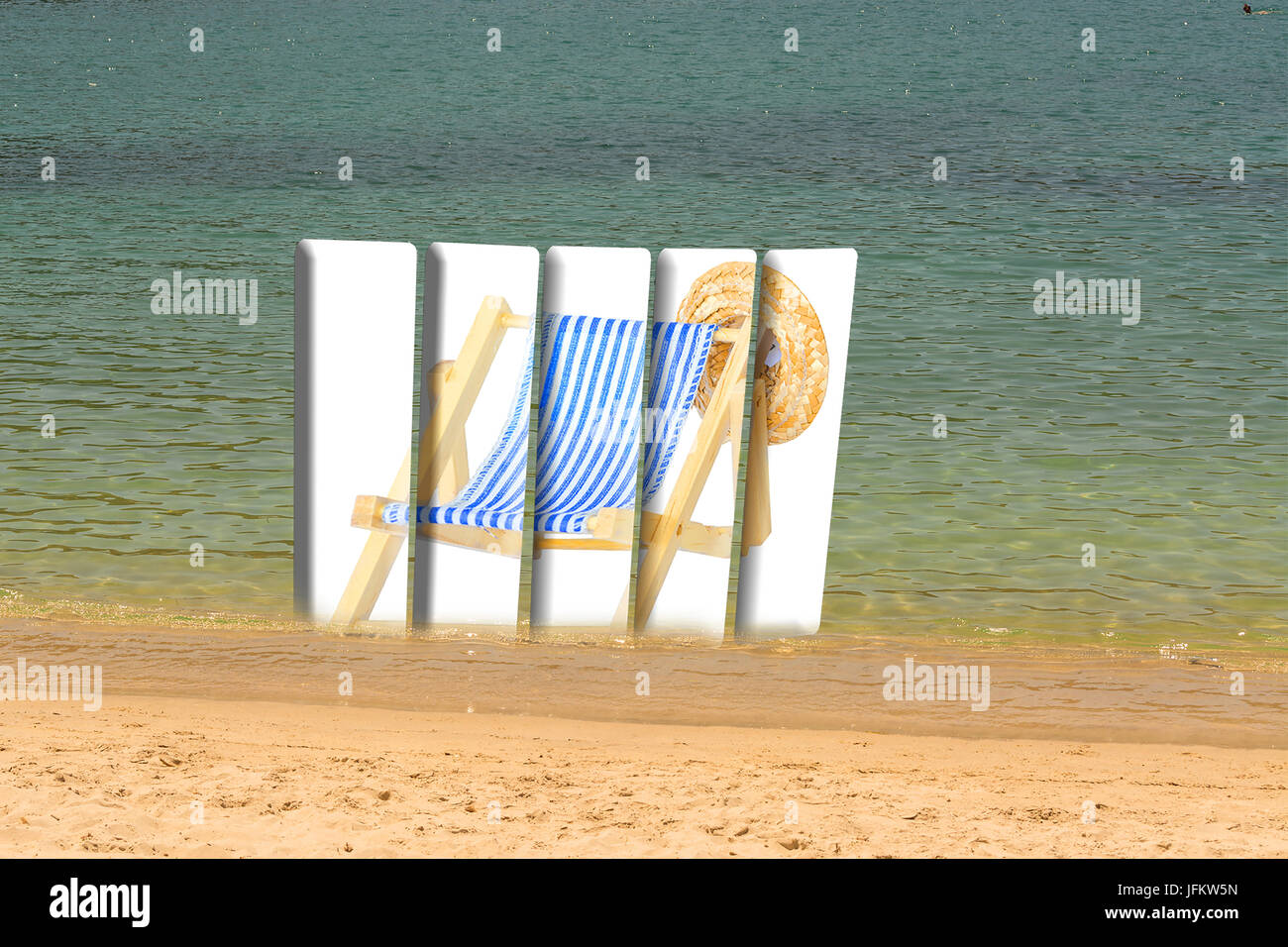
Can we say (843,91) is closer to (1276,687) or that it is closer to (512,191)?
(512,191)

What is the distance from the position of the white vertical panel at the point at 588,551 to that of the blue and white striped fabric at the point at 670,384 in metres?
0.12

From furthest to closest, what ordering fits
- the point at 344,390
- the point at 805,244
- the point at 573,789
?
the point at 805,244
the point at 344,390
the point at 573,789

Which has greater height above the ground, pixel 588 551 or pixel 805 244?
pixel 805 244

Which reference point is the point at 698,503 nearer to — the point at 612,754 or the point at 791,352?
the point at 791,352

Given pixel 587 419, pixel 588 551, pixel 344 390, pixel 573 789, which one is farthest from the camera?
pixel 588 551

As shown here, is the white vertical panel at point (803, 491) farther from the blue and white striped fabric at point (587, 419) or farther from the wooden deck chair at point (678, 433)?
the blue and white striped fabric at point (587, 419)

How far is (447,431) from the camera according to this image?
20.4 feet

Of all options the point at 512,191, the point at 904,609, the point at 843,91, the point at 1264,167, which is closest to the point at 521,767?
the point at 904,609

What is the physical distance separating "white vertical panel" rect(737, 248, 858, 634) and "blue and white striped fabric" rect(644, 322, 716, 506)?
0.36m

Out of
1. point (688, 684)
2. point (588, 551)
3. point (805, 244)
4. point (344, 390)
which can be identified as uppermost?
point (805, 244)

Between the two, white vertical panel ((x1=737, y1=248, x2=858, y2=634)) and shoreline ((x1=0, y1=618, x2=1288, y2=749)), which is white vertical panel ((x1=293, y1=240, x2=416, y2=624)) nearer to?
shoreline ((x1=0, y1=618, x2=1288, y2=749))

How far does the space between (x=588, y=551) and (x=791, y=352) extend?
1.26 meters

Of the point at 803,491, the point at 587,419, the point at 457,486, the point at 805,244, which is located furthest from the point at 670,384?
the point at 805,244

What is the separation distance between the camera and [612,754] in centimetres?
589
